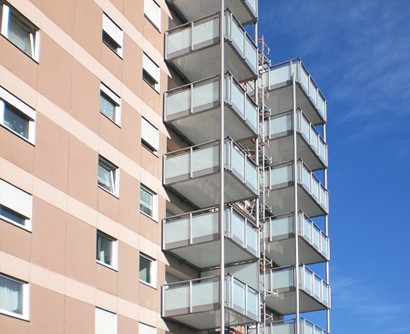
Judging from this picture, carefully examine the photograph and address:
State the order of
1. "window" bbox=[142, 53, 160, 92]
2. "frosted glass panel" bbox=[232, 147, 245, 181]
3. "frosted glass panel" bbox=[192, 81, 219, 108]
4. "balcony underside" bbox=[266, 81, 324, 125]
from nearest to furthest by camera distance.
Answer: "frosted glass panel" bbox=[232, 147, 245, 181], "window" bbox=[142, 53, 160, 92], "frosted glass panel" bbox=[192, 81, 219, 108], "balcony underside" bbox=[266, 81, 324, 125]

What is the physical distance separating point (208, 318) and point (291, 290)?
7186 millimetres

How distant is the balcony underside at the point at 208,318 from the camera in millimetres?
21734

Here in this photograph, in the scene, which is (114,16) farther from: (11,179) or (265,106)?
(265,106)

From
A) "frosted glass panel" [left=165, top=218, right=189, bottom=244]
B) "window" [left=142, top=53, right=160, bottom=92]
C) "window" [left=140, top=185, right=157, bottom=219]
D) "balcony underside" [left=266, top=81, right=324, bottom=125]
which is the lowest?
"frosted glass panel" [left=165, top=218, right=189, bottom=244]

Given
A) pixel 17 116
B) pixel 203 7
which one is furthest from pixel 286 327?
pixel 17 116

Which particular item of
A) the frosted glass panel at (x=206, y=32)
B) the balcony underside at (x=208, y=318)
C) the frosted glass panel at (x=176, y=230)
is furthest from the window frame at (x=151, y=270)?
the frosted glass panel at (x=206, y=32)

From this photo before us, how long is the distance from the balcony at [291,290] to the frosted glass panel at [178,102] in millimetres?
8652

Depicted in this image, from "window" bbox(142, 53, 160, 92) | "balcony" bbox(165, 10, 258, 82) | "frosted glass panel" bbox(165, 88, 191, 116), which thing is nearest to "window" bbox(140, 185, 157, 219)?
"frosted glass panel" bbox(165, 88, 191, 116)

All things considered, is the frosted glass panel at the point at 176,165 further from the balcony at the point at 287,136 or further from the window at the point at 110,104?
the balcony at the point at 287,136

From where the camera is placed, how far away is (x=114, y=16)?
2259cm

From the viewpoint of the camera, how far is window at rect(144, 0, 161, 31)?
24.8 metres

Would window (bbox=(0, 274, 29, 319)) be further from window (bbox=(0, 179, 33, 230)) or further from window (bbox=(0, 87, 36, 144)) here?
window (bbox=(0, 87, 36, 144))

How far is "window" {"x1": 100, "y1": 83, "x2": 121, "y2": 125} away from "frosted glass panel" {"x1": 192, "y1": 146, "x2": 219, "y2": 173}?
10.5 ft

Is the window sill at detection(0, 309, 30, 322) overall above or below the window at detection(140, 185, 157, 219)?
below
